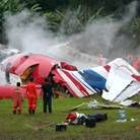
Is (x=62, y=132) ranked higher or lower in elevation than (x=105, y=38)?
lower

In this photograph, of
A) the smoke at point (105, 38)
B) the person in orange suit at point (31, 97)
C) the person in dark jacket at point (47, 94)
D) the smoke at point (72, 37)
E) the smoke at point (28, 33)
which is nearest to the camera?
the person in orange suit at point (31, 97)

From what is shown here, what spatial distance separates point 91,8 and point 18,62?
25.7 m

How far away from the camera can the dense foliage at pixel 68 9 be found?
52600 millimetres

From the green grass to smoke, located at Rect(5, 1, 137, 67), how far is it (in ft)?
62.2

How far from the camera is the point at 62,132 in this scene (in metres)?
21.4

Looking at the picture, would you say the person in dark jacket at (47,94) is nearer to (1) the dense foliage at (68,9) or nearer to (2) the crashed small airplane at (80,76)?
(2) the crashed small airplane at (80,76)

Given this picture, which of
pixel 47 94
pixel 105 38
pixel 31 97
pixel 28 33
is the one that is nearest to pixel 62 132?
pixel 31 97

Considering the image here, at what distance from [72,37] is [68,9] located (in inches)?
220

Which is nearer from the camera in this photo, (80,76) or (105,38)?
(80,76)

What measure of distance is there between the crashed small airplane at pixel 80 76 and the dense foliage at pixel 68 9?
18.5 meters

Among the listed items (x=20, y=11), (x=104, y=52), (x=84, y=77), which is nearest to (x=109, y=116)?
(x=84, y=77)

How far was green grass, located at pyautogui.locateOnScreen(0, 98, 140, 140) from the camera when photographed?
68.0 ft

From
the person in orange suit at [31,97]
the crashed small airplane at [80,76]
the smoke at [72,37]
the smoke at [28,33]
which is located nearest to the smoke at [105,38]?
the smoke at [72,37]

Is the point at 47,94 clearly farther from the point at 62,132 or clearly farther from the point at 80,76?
the point at 80,76
